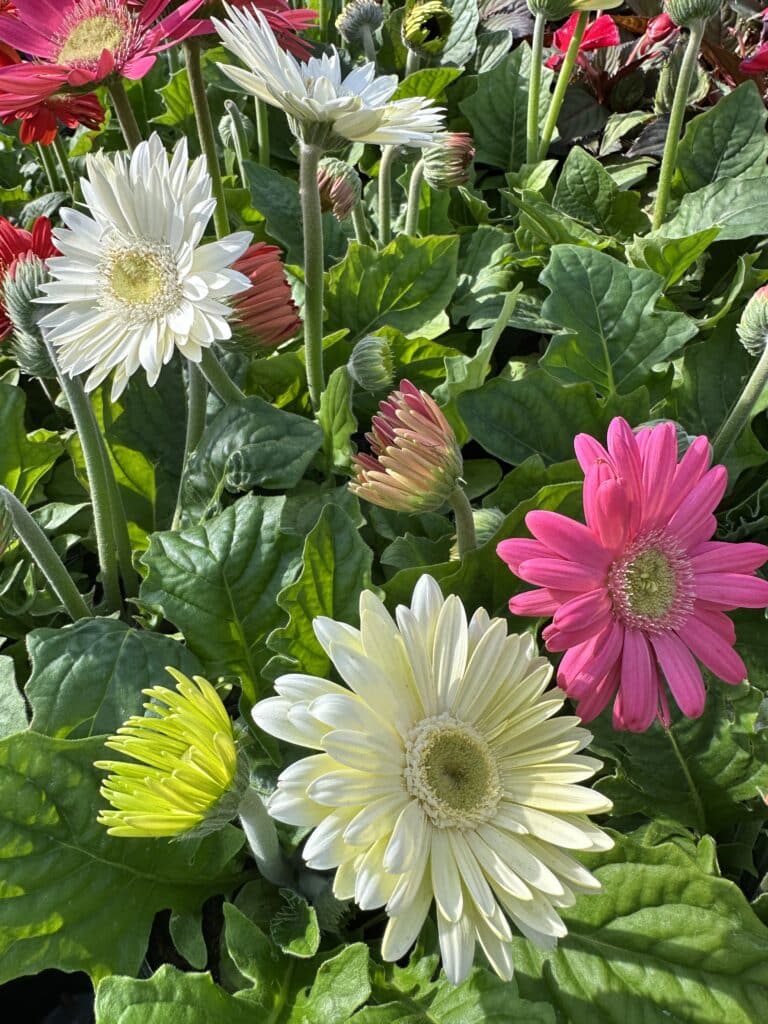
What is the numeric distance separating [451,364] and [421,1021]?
521 mm

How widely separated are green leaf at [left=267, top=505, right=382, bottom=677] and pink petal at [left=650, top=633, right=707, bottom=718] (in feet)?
0.69

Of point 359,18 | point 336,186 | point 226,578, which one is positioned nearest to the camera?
point 226,578

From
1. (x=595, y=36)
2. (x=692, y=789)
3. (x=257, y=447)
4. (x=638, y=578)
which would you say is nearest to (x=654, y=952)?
(x=692, y=789)

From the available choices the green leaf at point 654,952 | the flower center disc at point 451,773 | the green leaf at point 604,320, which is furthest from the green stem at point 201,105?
the green leaf at point 654,952

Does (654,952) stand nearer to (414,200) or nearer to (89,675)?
(89,675)

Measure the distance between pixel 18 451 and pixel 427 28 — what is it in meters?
0.76

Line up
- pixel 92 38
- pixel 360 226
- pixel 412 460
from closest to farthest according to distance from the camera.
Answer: pixel 412 460
pixel 92 38
pixel 360 226

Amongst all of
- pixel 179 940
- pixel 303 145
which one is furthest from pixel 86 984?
pixel 303 145

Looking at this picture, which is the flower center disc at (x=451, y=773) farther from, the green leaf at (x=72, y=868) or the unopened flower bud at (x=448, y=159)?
the unopened flower bud at (x=448, y=159)

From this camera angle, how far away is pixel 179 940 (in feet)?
2.18

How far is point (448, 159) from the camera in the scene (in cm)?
101

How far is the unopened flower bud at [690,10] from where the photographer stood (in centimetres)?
92

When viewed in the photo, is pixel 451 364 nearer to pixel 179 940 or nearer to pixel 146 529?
pixel 146 529

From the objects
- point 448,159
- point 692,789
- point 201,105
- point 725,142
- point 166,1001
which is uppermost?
point 201,105
